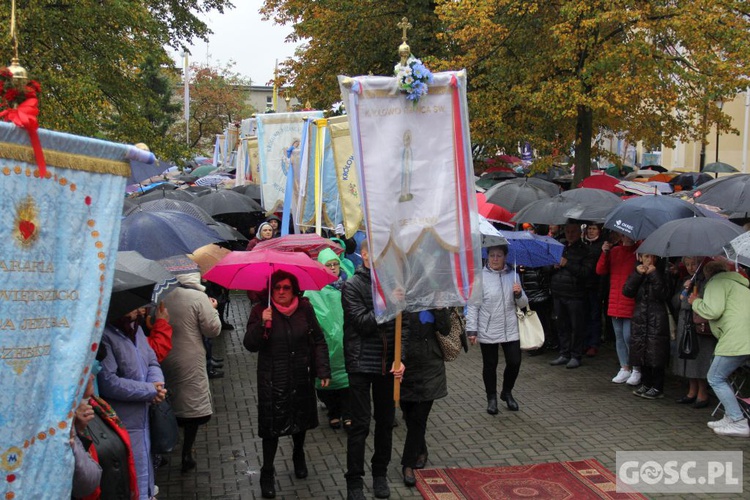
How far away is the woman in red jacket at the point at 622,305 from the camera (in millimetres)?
10180

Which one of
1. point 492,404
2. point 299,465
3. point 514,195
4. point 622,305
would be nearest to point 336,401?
point 299,465

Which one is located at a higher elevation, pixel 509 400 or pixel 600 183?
pixel 600 183

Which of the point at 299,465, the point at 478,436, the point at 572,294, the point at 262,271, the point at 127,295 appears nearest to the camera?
the point at 127,295

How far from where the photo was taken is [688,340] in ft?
29.6

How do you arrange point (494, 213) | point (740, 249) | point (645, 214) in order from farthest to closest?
point (494, 213) < point (645, 214) < point (740, 249)

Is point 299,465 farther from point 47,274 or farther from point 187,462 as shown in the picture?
point 47,274

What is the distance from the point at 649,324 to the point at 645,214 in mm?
1325

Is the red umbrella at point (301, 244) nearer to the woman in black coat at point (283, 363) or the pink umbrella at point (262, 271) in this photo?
the pink umbrella at point (262, 271)

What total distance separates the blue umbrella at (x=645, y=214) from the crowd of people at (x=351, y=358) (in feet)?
1.25

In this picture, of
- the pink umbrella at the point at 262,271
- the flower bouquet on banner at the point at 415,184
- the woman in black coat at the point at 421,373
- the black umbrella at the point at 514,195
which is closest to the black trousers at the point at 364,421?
the woman in black coat at the point at 421,373

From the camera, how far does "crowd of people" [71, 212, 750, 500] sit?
217 inches

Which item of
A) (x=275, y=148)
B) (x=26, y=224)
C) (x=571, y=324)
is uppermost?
(x=275, y=148)

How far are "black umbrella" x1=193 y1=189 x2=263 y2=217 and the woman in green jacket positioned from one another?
332 inches

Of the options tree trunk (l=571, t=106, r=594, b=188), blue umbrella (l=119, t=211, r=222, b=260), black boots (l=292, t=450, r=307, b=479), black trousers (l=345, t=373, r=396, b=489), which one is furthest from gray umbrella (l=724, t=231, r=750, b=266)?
tree trunk (l=571, t=106, r=594, b=188)
